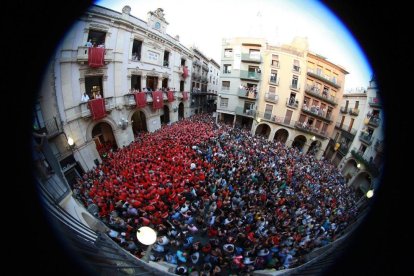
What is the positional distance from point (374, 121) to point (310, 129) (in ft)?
3.03

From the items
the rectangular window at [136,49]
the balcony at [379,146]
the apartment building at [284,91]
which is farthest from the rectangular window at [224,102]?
the balcony at [379,146]

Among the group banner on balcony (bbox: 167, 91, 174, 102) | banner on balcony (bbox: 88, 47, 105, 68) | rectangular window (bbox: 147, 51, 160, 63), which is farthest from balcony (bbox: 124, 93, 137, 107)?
banner on balcony (bbox: 167, 91, 174, 102)

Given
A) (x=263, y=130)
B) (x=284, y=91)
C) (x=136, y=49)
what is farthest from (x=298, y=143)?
(x=136, y=49)

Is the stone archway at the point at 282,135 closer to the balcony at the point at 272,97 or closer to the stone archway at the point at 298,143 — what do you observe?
the stone archway at the point at 298,143

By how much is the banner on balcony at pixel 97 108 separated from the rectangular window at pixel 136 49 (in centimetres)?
86

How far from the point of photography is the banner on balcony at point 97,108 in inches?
76.9

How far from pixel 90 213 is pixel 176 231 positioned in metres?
2.43

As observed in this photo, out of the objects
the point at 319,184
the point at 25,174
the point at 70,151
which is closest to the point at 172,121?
the point at 70,151

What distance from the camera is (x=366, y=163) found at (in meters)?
1.70

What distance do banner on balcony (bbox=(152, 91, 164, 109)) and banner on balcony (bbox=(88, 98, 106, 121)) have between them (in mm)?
957

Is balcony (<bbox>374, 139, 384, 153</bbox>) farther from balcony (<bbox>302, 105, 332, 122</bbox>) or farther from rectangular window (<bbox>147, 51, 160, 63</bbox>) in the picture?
rectangular window (<bbox>147, 51, 160, 63</bbox>)

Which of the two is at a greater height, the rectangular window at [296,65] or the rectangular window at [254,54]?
the rectangular window at [254,54]

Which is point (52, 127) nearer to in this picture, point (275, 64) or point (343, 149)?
point (275, 64)

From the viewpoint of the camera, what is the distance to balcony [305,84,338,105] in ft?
7.24
